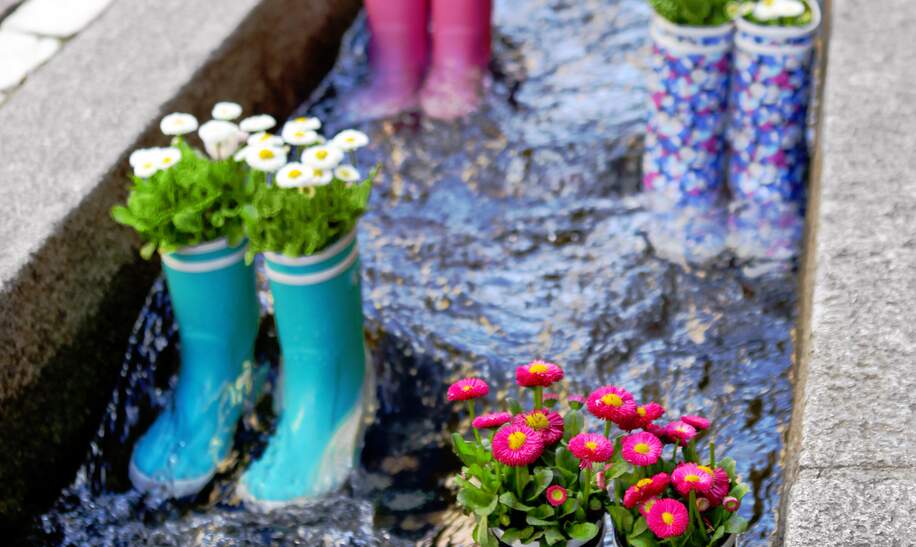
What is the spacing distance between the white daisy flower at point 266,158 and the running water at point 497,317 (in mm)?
623

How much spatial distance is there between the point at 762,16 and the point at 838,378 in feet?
4.28

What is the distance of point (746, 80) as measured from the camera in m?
3.05

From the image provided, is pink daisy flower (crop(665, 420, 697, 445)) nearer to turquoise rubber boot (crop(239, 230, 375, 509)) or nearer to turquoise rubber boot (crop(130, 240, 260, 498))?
turquoise rubber boot (crop(239, 230, 375, 509))

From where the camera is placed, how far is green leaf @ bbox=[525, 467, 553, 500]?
1.81 m

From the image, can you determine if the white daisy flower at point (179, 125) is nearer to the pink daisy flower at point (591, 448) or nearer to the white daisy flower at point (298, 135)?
the white daisy flower at point (298, 135)

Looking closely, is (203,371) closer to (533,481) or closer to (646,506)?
(533,481)

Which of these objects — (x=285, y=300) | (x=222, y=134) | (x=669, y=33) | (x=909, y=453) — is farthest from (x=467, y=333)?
(x=909, y=453)

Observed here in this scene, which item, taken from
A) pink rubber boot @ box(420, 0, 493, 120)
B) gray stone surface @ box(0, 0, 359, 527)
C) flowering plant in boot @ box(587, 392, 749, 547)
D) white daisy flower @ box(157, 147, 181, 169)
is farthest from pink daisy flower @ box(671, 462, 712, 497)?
pink rubber boot @ box(420, 0, 493, 120)

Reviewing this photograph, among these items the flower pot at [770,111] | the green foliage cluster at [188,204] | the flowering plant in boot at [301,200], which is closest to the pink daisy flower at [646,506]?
the flowering plant in boot at [301,200]

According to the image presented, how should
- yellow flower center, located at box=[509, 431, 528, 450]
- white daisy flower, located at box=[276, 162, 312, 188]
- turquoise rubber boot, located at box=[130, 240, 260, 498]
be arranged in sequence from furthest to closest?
turquoise rubber boot, located at box=[130, 240, 260, 498] < white daisy flower, located at box=[276, 162, 312, 188] < yellow flower center, located at box=[509, 431, 528, 450]

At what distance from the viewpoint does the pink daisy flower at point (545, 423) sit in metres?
1.82

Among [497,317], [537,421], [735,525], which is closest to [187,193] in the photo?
[497,317]

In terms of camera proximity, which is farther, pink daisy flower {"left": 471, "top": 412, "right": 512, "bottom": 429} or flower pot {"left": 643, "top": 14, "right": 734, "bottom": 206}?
flower pot {"left": 643, "top": 14, "right": 734, "bottom": 206}

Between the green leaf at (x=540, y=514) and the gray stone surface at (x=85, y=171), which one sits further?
the gray stone surface at (x=85, y=171)
